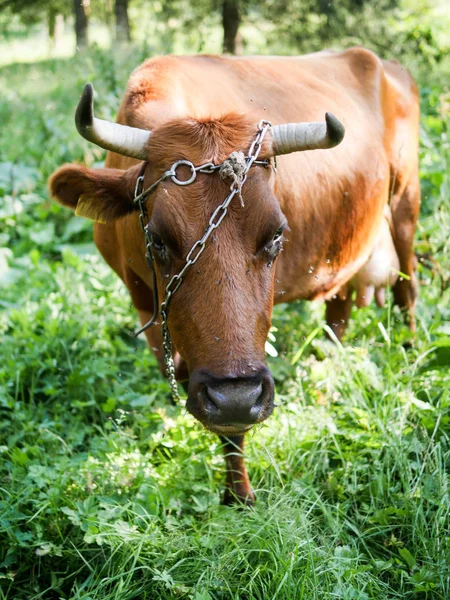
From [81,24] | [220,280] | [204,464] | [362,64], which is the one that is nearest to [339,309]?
[362,64]

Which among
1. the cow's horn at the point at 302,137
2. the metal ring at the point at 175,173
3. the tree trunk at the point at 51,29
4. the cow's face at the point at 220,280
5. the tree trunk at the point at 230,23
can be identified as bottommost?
the tree trunk at the point at 51,29

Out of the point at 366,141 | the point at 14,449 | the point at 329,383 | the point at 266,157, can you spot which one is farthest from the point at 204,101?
the point at 14,449

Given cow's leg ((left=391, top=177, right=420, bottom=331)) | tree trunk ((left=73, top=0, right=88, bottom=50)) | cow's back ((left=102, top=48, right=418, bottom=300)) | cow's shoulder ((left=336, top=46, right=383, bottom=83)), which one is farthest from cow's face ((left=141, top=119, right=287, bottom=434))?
tree trunk ((left=73, top=0, right=88, bottom=50))

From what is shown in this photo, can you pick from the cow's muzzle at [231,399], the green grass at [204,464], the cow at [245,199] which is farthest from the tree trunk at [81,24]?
the cow's muzzle at [231,399]

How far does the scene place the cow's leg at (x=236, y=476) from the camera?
140 inches

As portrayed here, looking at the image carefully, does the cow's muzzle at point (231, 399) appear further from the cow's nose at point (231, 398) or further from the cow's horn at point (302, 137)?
the cow's horn at point (302, 137)

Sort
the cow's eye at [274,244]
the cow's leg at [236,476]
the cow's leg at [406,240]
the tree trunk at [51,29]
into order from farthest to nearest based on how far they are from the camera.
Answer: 1. the tree trunk at [51,29]
2. the cow's leg at [406,240]
3. the cow's leg at [236,476]
4. the cow's eye at [274,244]

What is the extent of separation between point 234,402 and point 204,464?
→ 1.38m

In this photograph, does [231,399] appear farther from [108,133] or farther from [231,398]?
[108,133]

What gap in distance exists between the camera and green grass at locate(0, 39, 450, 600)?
289 centimetres

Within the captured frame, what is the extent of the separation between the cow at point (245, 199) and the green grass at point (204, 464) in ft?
1.07

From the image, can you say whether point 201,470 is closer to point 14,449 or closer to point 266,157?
point 14,449

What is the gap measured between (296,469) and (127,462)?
0.95 m

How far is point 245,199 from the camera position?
263cm
